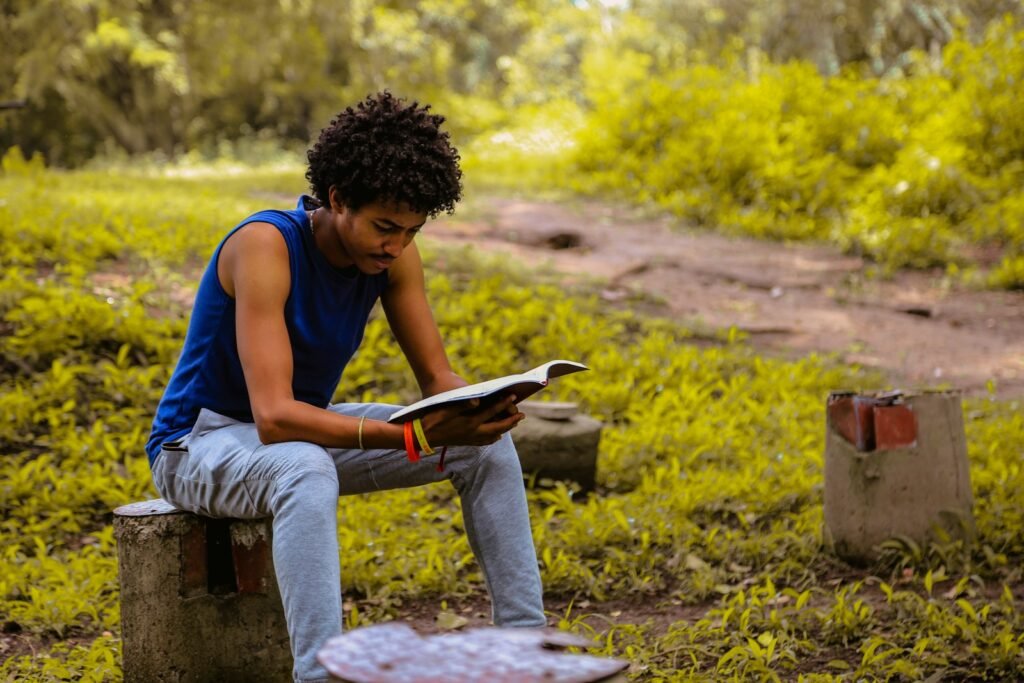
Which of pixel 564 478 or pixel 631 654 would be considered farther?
pixel 564 478

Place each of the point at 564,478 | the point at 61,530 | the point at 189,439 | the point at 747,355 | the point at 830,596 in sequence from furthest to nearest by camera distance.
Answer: the point at 747,355 → the point at 564,478 → the point at 61,530 → the point at 830,596 → the point at 189,439

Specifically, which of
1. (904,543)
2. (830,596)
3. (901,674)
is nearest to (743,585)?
(830,596)

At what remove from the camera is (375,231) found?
268 centimetres

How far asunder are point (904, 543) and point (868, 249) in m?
5.92

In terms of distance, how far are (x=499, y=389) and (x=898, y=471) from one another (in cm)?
206

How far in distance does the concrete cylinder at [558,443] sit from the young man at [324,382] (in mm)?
1771

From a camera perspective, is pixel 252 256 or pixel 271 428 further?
pixel 252 256

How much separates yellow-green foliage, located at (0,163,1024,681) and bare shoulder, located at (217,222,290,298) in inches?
48.9

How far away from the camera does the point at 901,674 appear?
117 inches

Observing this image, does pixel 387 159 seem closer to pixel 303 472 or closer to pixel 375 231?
pixel 375 231

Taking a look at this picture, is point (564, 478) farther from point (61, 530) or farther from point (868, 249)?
point (868, 249)

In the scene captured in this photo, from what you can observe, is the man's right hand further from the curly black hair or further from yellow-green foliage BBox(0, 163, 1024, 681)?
yellow-green foliage BBox(0, 163, 1024, 681)

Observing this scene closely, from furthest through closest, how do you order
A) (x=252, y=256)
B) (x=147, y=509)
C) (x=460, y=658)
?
(x=147, y=509) < (x=252, y=256) < (x=460, y=658)

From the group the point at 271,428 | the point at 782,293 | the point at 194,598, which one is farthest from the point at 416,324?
the point at 782,293
